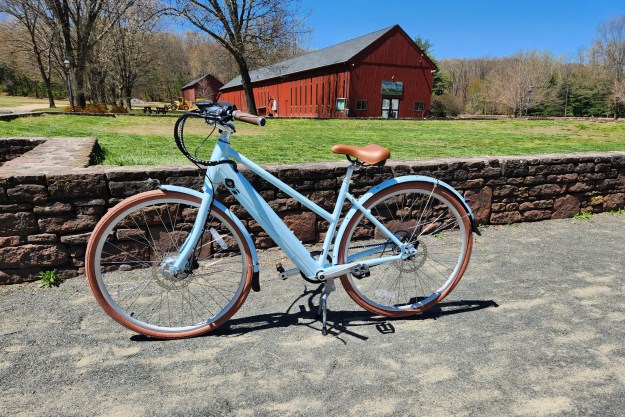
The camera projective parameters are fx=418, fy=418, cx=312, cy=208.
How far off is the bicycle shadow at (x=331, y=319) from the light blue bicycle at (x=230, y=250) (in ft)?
0.31

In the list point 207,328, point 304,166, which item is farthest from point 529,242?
point 207,328

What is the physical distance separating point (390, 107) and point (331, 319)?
1224 inches

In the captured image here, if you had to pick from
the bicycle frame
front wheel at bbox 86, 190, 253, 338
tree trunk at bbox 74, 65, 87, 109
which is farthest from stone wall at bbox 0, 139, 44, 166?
tree trunk at bbox 74, 65, 87, 109

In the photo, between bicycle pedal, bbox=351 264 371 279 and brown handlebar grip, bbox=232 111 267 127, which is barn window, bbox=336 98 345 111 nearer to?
bicycle pedal, bbox=351 264 371 279

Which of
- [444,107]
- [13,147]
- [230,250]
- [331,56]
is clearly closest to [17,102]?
[331,56]

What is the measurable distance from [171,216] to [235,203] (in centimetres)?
57

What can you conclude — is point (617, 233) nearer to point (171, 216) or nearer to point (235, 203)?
point (235, 203)

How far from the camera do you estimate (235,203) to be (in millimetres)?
3840

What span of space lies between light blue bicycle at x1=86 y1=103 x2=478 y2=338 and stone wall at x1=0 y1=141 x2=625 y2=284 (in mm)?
274

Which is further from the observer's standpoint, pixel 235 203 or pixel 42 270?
pixel 235 203

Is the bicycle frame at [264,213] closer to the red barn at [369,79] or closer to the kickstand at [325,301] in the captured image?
the kickstand at [325,301]

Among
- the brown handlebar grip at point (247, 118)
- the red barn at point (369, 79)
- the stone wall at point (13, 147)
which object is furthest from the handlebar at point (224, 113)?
the red barn at point (369, 79)

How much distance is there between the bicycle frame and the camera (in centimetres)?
251

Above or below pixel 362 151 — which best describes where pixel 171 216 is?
below
